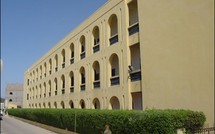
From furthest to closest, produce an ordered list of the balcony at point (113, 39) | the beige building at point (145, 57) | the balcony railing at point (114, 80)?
the balcony at point (113, 39), the balcony railing at point (114, 80), the beige building at point (145, 57)

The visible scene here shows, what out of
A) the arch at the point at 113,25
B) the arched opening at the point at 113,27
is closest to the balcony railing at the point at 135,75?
the arched opening at the point at 113,27

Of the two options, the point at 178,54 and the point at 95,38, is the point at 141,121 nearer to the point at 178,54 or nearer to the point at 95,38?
the point at 178,54

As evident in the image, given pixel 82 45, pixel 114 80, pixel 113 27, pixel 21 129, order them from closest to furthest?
1. pixel 114 80
2. pixel 113 27
3. pixel 82 45
4. pixel 21 129

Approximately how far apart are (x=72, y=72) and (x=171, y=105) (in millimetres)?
19839

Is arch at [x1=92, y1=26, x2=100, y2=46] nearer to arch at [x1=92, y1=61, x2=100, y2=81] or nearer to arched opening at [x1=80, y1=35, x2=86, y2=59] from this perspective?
arch at [x1=92, y1=61, x2=100, y2=81]

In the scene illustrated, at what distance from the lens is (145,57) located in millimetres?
20219

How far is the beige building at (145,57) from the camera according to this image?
16703 millimetres

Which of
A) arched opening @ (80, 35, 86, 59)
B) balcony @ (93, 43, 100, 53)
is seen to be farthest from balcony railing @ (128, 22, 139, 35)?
arched opening @ (80, 35, 86, 59)

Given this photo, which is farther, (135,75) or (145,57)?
(135,75)

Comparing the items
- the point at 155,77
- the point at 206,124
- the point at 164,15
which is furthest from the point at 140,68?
the point at 206,124

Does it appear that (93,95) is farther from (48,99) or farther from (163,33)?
(48,99)

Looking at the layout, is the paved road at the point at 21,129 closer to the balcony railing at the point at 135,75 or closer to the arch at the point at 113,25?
the arch at the point at 113,25

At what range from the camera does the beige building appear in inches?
658

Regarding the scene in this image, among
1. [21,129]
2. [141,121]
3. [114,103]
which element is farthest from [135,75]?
[21,129]
